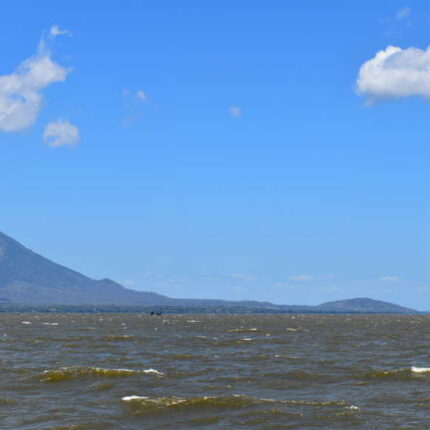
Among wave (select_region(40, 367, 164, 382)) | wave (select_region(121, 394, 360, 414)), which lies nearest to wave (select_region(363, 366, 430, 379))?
wave (select_region(121, 394, 360, 414))

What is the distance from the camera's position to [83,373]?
165 feet

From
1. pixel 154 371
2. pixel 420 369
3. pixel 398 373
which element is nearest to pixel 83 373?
pixel 154 371

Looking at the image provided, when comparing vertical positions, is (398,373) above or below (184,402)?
above

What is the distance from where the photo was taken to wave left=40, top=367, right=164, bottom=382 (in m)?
48.4

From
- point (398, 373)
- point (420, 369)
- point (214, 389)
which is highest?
point (420, 369)

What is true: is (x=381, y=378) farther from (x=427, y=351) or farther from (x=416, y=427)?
(x=427, y=351)

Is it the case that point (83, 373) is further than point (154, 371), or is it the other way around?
point (154, 371)

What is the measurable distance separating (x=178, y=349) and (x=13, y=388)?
32304mm

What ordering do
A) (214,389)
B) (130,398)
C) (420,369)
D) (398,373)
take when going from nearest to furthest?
1. (130,398)
2. (214,389)
3. (398,373)
4. (420,369)

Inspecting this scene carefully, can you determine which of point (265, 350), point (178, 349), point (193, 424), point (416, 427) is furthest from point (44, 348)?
point (416, 427)

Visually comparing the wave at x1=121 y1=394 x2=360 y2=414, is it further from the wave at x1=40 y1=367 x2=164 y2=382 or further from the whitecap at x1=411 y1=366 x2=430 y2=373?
the whitecap at x1=411 y1=366 x2=430 y2=373

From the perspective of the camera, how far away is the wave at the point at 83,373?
48.4 metres

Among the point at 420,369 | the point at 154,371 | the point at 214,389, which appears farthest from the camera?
the point at 420,369

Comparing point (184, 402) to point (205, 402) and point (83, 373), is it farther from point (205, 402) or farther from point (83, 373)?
point (83, 373)
